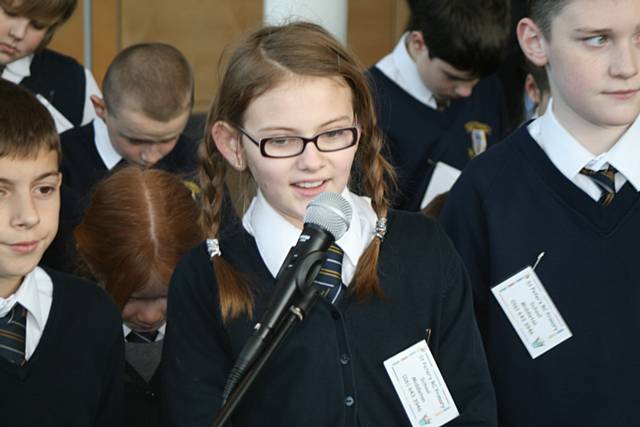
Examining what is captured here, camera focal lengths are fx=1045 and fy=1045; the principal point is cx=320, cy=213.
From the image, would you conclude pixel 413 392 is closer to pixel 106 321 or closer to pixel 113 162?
pixel 106 321

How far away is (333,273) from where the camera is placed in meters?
1.80

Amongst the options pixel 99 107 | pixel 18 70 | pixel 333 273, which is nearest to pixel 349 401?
pixel 333 273

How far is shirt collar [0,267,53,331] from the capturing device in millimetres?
1845

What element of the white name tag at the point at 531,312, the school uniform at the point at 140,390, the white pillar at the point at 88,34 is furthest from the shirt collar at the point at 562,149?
the white pillar at the point at 88,34

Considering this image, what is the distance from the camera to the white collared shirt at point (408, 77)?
339 centimetres

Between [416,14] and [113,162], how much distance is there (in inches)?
44.4

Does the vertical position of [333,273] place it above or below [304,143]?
below

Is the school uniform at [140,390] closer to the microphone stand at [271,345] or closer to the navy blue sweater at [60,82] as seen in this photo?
the microphone stand at [271,345]

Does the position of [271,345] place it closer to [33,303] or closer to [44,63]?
[33,303]

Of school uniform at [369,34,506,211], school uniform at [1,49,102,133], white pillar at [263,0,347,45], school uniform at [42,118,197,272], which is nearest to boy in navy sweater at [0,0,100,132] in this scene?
school uniform at [1,49,102,133]

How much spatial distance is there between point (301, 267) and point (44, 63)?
2.26 m

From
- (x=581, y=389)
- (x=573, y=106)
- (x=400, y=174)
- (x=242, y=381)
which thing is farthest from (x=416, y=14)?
(x=242, y=381)

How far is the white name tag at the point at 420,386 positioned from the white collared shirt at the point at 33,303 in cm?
62

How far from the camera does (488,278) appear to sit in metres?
2.12
